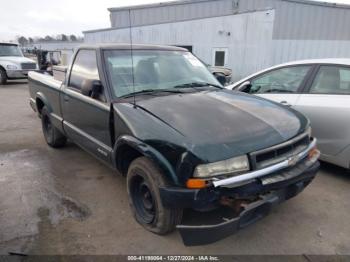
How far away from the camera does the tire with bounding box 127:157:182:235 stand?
240 centimetres

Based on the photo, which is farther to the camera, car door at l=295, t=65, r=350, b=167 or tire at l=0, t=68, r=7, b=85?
tire at l=0, t=68, r=7, b=85

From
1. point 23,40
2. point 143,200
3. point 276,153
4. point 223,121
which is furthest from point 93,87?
point 23,40

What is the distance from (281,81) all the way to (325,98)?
31.0 inches

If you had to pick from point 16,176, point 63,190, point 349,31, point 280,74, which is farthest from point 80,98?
point 349,31

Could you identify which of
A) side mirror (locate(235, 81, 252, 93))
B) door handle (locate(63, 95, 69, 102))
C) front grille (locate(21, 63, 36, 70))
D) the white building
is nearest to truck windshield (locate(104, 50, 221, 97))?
side mirror (locate(235, 81, 252, 93))

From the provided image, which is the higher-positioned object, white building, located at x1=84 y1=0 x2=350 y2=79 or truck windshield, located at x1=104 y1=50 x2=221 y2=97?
white building, located at x1=84 y1=0 x2=350 y2=79

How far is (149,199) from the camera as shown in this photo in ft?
8.75

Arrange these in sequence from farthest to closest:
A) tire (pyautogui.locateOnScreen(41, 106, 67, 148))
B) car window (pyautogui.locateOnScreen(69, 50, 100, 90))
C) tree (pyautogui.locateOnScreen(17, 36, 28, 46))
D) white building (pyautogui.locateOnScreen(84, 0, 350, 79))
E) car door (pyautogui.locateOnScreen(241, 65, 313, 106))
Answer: tree (pyautogui.locateOnScreen(17, 36, 28, 46))
white building (pyautogui.locateOnScreen(84, 0, 350, 79))
tire (pyautogui.locateOnScreen(41, 106, 67, 148))
car door (pyautogui.locateOnScreen(241, 65, 313, 106))
car window (pyautogui.locateOnScreen(69, 50, 100, 90))

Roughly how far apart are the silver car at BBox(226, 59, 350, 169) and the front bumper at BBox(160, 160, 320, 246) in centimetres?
178

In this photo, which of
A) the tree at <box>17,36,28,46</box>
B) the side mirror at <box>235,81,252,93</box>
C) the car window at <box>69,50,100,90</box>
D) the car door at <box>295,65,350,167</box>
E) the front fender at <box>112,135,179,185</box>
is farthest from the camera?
the tree at <box>17,36,28,46</box>

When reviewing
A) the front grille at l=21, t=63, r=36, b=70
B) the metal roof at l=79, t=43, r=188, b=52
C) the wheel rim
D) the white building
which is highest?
the white building

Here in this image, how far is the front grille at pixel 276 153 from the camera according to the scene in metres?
2.22

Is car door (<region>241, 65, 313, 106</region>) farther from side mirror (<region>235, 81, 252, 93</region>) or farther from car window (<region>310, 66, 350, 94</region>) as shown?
car window (<region>310, 66, 350, 94</region>)

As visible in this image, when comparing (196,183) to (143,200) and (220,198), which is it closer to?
(220,198)
